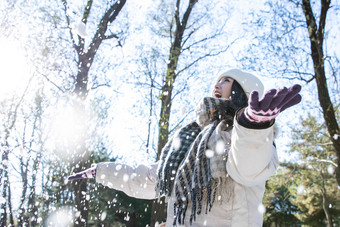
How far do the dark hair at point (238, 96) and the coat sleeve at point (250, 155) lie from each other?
2.11 feet

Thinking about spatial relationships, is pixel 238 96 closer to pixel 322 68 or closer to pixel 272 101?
pixel 272 101

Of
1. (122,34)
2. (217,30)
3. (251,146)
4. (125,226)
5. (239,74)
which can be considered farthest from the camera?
(125,226)

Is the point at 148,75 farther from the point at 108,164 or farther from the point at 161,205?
the point at 108,164

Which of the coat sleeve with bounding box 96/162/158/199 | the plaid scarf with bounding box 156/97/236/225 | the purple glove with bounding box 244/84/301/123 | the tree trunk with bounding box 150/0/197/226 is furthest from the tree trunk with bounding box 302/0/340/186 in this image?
the purple glove with bounding box 244/84/301/123

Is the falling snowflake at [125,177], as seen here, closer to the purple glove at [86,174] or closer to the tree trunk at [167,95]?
the purple glove at [86,174]

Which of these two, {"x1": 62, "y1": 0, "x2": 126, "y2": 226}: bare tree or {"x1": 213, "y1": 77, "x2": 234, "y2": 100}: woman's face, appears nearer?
{"x1": 213, "y1": 77, "x2": 234, "y2": 100}: woman's face

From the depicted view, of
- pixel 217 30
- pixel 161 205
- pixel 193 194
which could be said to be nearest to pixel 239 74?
pixel 193 194

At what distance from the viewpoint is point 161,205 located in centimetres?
711

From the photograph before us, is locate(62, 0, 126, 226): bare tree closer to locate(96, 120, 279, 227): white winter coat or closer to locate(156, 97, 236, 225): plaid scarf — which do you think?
locate(96, 120, 279, 227): white winter coat

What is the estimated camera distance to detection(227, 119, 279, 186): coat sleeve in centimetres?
156

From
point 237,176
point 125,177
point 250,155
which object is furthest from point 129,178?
point 250,155

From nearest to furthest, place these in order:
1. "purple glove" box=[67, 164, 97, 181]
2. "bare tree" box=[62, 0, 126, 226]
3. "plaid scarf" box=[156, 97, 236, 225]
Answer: "plaid scarf" box=[156, 97, 236, 225] → "purple glove" box=[67, 164, 97, 181] → "bare tree" box=[62, 0, 126, 226]

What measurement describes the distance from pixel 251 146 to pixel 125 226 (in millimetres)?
16245

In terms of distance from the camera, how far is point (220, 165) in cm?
190
